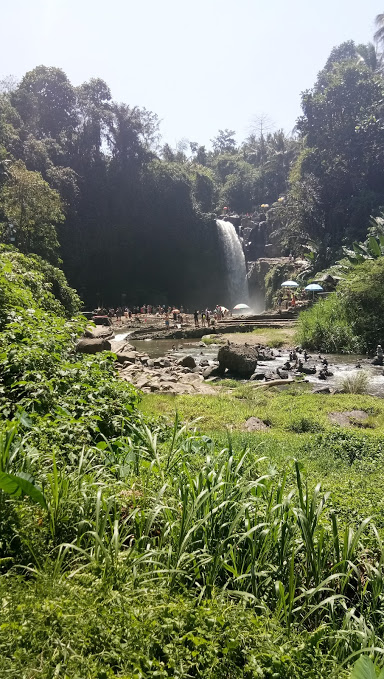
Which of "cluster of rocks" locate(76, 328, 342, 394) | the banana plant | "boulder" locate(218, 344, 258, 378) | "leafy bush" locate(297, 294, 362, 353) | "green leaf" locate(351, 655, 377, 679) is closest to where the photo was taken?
"green leaf" locate(351, 655, 377, 679)

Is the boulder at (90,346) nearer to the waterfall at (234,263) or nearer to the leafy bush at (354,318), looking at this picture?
the leafy bush at (354,318)

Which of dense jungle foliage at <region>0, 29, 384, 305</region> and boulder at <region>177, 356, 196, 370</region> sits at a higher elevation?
dense jungle foliage at <region>0, 29, 384, 305</region>

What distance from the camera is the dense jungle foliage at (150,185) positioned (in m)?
35.7

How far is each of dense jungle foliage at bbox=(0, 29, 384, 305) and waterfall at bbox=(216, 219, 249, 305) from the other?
113 cm

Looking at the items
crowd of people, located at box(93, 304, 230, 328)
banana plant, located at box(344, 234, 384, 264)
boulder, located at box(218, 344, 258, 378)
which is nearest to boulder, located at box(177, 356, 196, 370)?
boulder, located at box(218, 344, 258, 378)

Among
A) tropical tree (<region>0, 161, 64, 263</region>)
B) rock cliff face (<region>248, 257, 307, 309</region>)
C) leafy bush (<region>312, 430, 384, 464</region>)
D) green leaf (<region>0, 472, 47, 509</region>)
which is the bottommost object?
leafy bush (<region>312, 430, 384, 464</region>)

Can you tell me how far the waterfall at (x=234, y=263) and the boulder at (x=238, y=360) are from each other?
25657 mm

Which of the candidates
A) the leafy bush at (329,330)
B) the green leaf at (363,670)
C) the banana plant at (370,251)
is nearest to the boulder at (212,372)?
the leafy bush at (329,330)

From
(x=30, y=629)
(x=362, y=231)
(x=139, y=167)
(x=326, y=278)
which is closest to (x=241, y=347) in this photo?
(x=30, y=629)

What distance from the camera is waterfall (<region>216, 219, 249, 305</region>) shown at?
40562 mm

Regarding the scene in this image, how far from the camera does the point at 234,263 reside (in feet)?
137

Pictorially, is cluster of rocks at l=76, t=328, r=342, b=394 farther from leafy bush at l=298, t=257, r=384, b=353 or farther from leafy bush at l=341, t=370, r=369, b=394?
leafy bush at l=298, t=257, r=384, b=353

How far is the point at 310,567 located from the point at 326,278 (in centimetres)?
2693

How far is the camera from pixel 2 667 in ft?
5.10
